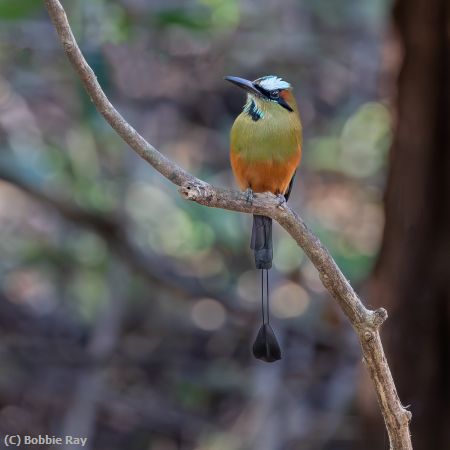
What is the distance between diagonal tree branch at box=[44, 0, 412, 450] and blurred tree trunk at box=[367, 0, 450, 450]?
2023 mm

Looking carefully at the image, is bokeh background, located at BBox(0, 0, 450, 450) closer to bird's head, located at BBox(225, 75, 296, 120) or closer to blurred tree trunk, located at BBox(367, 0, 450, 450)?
blurred tree trunk, located at BBox(367, 0, 450, 450)

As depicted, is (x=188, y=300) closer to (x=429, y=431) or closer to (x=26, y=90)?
(x=429, y=431)

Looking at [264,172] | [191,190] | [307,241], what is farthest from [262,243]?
[191,190]

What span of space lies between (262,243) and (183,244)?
8.00 ft

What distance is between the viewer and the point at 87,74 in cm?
201

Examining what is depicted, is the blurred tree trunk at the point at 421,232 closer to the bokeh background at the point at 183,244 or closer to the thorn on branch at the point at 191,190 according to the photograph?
the bokeh background at the point at 183,244

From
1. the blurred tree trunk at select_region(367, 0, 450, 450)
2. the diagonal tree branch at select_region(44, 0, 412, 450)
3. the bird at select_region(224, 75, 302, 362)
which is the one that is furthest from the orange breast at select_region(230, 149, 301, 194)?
the blurred tree trunk at select_region(367, 0, 450, 450)

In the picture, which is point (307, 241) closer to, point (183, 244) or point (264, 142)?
point (264, 142)

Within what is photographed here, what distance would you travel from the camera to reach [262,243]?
2.75m

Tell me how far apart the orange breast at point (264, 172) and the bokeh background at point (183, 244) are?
1314mm

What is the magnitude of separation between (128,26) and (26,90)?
7.21 ft

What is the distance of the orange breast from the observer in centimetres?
298

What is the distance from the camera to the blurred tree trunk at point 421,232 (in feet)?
13.5

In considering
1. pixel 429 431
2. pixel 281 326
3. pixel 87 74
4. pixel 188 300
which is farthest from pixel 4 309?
pixel 87 74
